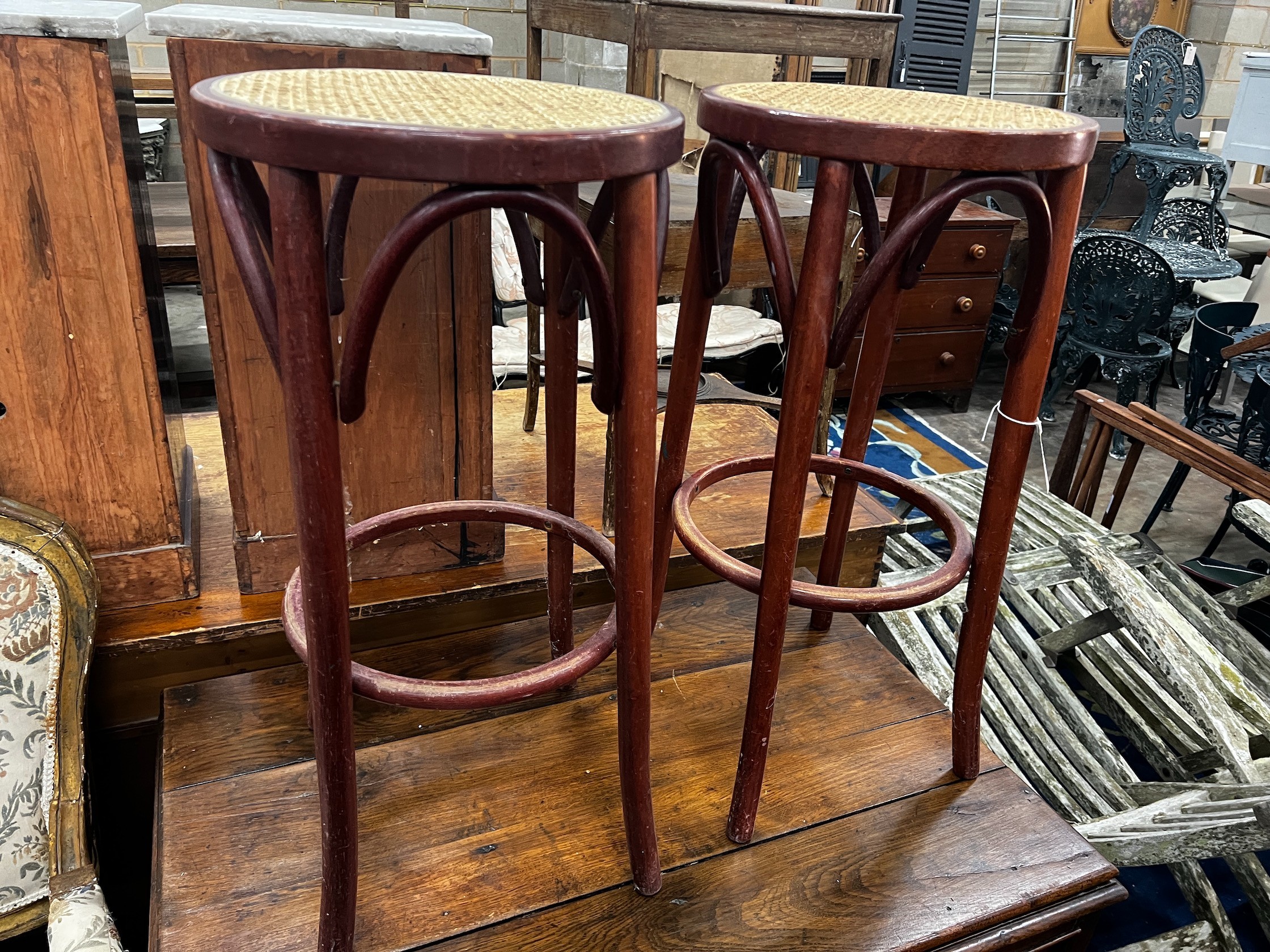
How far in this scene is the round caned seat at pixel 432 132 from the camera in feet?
2.08

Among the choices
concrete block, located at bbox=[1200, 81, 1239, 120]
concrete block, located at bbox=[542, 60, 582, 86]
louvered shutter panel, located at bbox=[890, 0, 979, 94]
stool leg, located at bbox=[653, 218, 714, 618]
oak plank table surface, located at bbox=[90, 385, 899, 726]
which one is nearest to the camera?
stool leg, located at bbox=[653, 218, 714, 618]

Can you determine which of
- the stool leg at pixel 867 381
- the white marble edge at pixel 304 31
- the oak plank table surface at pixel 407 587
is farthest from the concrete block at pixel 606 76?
the stool leg at pixel 867 381

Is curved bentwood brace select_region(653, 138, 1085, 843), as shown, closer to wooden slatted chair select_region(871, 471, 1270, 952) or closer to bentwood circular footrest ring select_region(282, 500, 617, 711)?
bentwood circular footrest ring select_region(282, 500, 617, 711)

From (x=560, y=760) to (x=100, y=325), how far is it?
79 cm

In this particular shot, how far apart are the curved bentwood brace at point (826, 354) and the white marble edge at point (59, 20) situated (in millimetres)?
672

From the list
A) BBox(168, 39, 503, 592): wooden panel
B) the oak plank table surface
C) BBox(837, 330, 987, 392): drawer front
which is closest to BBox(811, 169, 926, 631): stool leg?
the oak plank table surface

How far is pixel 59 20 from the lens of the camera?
3.24 ft

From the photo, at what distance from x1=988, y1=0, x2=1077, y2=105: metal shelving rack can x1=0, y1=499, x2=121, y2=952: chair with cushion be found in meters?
4.82

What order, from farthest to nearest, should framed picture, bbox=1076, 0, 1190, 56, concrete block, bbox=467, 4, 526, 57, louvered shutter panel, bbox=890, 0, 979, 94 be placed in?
framed picture, bbox=1076, 0, 1190, 56
concrete block, bbox=467, 4, 526, 57
louvered shutter panel, bbox=890, 0, 979, 94

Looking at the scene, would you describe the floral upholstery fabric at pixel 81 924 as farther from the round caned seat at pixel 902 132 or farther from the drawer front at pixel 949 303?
the drawer front at pixel 949 303

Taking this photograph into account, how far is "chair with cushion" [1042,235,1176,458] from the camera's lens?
10.9 feet

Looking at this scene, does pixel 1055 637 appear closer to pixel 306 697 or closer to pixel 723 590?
pixel 723 590

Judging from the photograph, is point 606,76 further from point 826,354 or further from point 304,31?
point 826,354

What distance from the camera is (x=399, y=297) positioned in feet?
4.16
